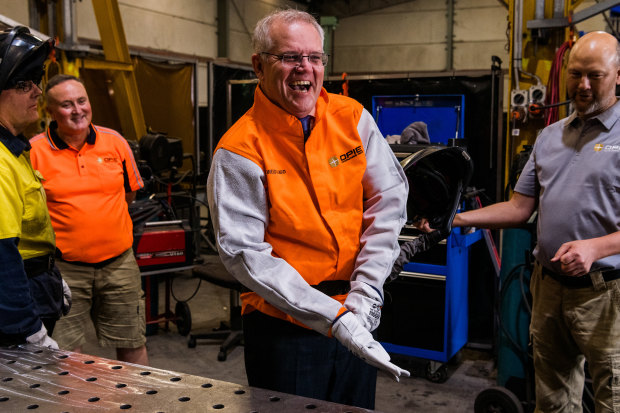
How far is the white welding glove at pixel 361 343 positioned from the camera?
1211 millimetres

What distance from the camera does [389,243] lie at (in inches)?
56.6

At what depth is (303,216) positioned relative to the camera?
1.38 metres

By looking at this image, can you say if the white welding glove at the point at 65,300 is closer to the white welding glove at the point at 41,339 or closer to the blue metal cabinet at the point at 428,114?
the white welding glove at the point at 41,339

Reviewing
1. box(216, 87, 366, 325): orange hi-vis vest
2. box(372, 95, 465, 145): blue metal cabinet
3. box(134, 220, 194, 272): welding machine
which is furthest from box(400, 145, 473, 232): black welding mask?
box(134, 220, 194, 272): welding machine

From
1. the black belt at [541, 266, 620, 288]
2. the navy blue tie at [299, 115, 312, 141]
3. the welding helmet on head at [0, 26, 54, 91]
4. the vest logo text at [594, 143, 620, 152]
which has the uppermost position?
the welding helmet on head at [0, 26, 54, 91]

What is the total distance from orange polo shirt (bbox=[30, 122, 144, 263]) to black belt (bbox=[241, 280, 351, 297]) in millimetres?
1619

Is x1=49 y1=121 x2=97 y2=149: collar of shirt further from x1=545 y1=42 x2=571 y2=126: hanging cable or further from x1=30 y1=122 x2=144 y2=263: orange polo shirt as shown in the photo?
x1=545 y1=42 x2=571 y2=126: hanging cable

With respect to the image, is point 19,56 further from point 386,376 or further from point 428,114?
point 428,114

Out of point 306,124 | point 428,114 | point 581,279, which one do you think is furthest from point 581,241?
point 428,114

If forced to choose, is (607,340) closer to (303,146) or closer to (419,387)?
(303,146)

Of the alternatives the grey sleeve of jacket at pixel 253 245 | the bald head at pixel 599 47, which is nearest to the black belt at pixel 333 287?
the grey sleeve of jacket at pixel 253 245

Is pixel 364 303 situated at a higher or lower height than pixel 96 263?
higher

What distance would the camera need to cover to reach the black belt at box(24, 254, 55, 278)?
1.93 m

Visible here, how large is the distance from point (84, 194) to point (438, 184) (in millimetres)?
1644
